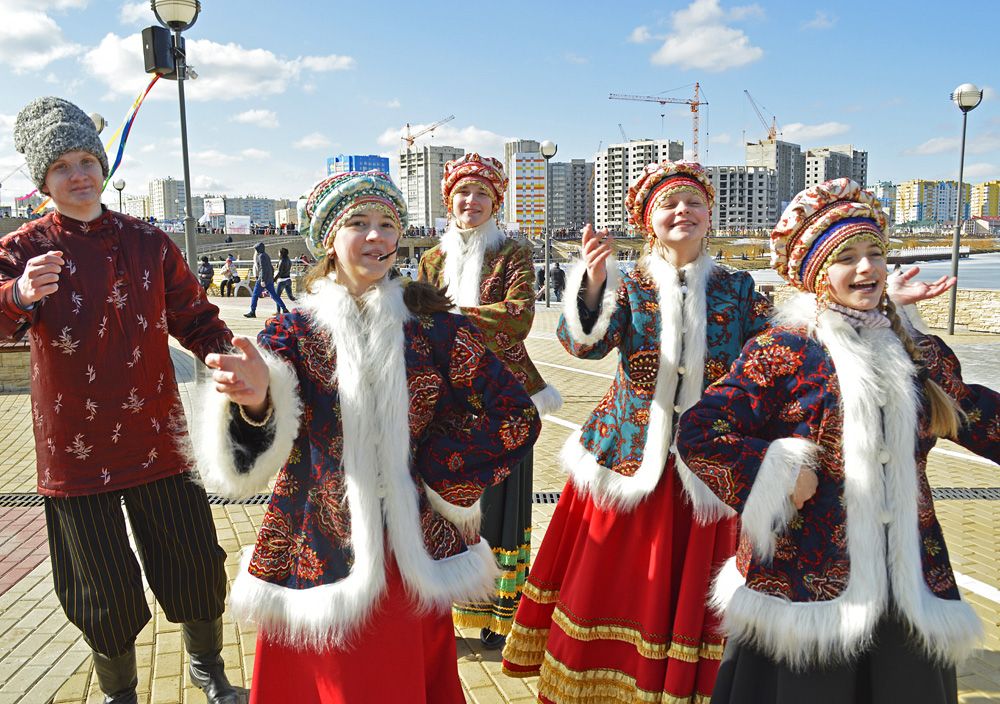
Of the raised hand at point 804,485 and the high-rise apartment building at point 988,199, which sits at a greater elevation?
the high-rise apartment building at point 988,199

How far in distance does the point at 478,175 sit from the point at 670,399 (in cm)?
169

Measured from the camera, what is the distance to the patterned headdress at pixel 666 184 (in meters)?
2.98

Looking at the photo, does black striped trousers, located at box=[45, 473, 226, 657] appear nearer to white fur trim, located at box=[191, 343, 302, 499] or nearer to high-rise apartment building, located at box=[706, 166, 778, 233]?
white fur trim, located at box=[191, 343, 302, 499]

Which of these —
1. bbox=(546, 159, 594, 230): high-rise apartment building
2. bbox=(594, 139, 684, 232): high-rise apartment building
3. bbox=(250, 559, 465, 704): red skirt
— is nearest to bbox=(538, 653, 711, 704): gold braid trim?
bbox=(250, 559, 465, 704): red skirt

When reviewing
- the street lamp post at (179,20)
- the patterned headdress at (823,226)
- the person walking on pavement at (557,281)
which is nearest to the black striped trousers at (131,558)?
the patterned headdress at (823,226)

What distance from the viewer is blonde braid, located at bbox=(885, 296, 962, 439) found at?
2.04m

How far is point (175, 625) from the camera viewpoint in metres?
3.69

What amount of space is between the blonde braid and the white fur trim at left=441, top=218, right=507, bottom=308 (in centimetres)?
210

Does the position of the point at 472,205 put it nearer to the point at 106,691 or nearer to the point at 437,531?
the point at 437,531

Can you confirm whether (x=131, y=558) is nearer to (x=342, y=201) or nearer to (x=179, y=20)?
(x=342, y=201)

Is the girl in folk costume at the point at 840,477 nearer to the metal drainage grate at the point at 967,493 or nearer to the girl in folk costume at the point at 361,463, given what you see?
the girl in folk costume at the point at 361,463

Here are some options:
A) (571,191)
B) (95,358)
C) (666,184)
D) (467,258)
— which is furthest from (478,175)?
(571,191)

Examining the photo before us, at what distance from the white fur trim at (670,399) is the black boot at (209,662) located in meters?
1.65

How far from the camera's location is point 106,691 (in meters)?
2.80
